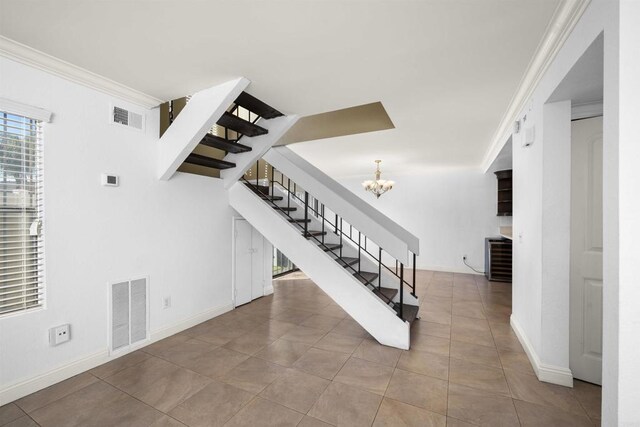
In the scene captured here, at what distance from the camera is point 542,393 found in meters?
2.20

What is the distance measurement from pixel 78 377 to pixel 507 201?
7.69 meters

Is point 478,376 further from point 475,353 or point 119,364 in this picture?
point 119,364

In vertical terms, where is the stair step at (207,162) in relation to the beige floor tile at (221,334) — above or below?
above

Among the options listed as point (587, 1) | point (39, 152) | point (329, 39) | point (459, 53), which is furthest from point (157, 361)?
point (587, 1)

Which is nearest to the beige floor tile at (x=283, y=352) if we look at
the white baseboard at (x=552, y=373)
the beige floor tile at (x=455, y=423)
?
the beige floor tile at (x=455, y=423)

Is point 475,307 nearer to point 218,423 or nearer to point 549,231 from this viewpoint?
point 549,231

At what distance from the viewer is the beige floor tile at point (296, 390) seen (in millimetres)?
2096

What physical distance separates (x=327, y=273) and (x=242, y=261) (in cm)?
175

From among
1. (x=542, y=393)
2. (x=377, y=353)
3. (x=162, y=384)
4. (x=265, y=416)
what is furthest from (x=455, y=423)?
(x=162, y=384)

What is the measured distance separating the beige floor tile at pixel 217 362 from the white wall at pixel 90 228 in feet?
2.62

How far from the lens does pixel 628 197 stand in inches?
47.7

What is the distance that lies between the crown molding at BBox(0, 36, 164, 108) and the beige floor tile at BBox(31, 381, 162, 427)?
8.90 feet

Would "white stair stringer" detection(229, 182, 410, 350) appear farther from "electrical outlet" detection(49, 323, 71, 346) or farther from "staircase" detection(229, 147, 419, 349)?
"electrical outlet" detection(49, 323, 71, 346)

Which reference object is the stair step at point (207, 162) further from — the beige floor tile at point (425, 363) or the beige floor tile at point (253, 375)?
the beige floor tile at point (425, 363)
